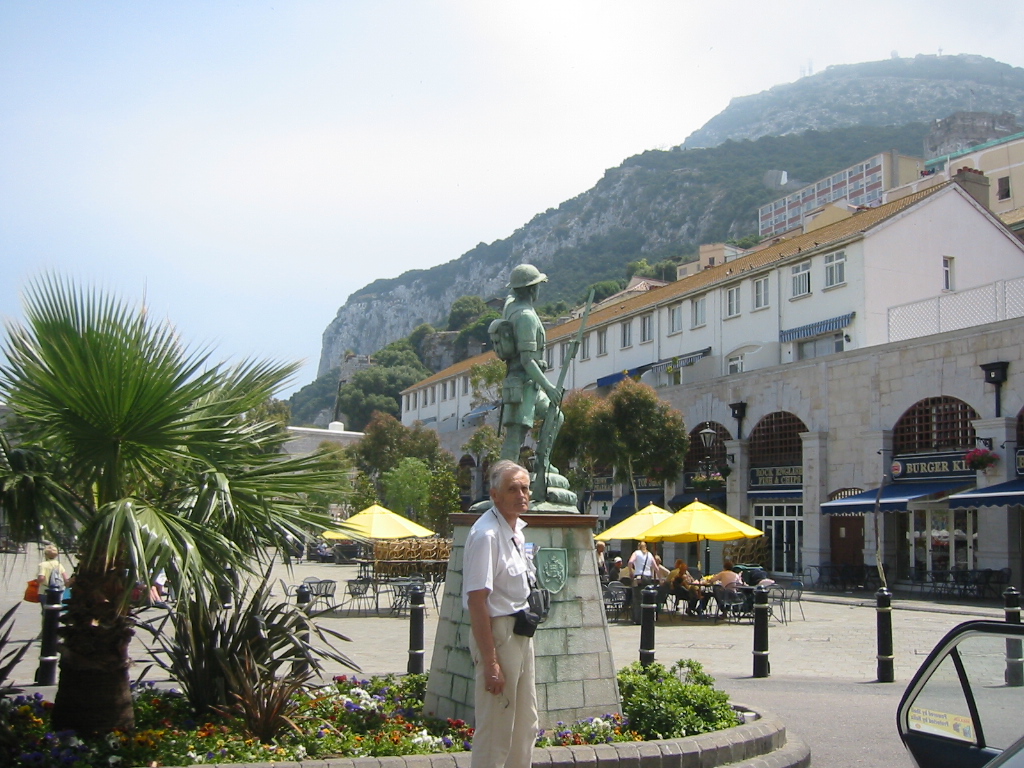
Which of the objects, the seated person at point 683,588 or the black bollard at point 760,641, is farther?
the seated person at point 683,588

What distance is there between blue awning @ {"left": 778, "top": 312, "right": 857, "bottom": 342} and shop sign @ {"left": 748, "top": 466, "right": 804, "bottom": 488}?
498 cm

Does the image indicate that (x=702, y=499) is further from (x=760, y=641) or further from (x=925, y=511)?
(x=760, y=641)

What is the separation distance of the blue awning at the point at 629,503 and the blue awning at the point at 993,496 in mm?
14413

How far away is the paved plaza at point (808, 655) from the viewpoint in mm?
8281

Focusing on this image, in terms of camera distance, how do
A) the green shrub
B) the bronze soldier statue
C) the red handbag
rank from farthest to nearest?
1. the red handbag
2. the bronze soldier statue
3. the green shrub

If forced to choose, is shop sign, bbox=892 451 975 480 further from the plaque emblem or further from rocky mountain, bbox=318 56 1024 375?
rocky mountain, bbox=318 56 1024 375

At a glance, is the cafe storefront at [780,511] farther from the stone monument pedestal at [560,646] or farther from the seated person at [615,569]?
the stone monument pedestal at [560,646]

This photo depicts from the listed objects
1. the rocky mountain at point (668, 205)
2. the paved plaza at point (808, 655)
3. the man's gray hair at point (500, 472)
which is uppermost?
the rocky mountain at point (668, 205)

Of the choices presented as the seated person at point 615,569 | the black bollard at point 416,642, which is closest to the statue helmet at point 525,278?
the black bollard at point 416,642

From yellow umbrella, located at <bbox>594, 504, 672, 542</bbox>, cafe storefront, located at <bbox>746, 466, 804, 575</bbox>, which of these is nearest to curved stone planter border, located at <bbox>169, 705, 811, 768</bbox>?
yellow umbrella, located at <bbox>594, 504, 672, 542</bbox>

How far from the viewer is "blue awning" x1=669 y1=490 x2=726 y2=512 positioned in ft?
110

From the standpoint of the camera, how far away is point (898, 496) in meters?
25.6

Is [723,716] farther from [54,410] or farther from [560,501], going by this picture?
[54,410]

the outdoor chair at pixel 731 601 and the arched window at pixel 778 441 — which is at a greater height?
the arched window at pixel 778 441
